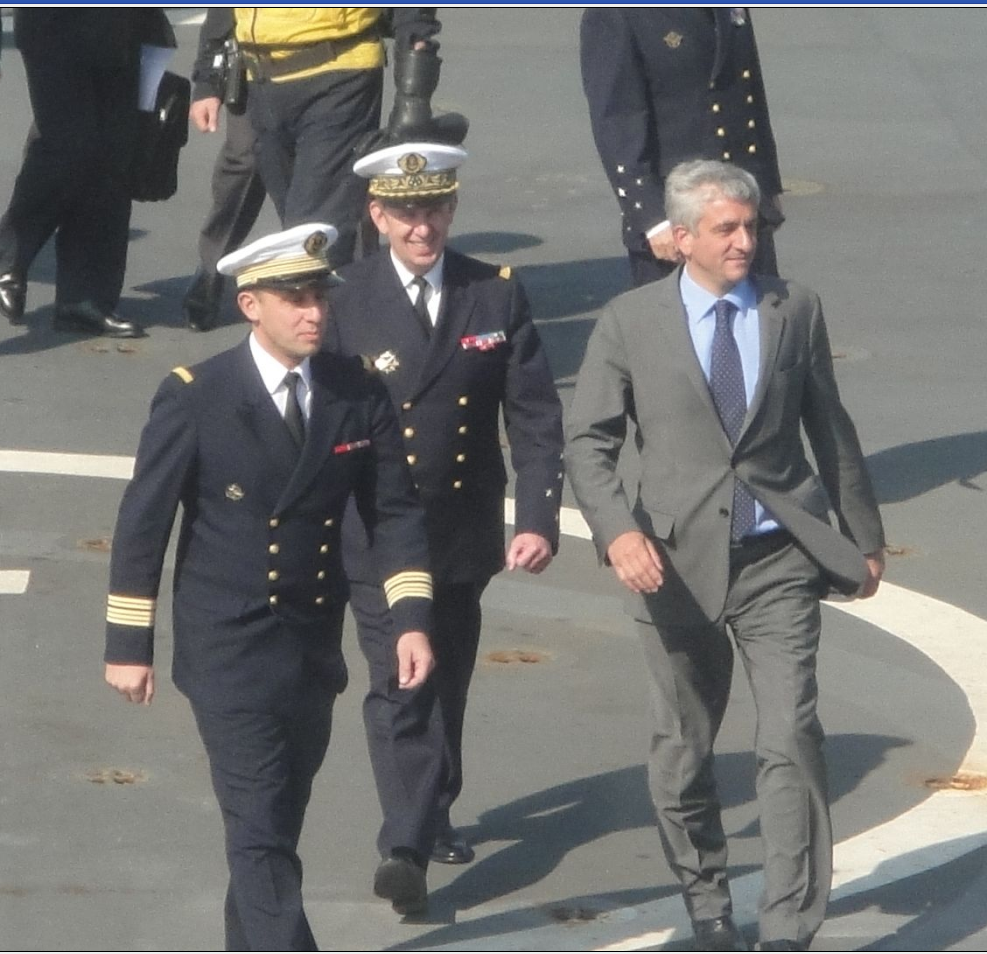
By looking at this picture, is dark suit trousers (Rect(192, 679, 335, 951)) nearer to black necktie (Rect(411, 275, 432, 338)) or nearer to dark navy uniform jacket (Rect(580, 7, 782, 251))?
black necktie (Rect(411, 275, 432, 338))

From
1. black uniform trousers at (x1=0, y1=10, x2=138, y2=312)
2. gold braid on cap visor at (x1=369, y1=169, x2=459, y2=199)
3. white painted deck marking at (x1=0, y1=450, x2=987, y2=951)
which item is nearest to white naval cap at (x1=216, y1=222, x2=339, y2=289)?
gold braid on cap visor at (x1=369, y1=169, x2=459, y2=199)

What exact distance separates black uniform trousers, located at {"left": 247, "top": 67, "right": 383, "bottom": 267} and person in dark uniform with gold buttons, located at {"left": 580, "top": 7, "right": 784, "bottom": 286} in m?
1.45

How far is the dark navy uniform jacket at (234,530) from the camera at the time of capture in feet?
18.4

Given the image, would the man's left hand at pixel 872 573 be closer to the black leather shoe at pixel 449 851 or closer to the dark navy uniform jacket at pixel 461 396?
the dark navy uniform jacket at pixel 461 396

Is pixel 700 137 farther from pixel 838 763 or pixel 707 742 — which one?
pixel 707 742

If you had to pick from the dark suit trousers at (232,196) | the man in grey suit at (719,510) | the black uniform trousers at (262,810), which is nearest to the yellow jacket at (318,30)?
the dark suit trousers at (232,196)

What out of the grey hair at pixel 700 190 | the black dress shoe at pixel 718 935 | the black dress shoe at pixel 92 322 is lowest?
the black dress shoe at pixel 92 322

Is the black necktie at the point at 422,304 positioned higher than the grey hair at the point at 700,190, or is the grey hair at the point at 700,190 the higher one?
the grey hair at the point at 700,190

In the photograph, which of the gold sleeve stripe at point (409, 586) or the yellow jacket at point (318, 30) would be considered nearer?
the gold sleeve stripe at point (409, 586)

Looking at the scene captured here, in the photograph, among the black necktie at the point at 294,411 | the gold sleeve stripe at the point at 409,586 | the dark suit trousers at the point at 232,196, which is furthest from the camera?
the dark suit trousers at the point at 232,196

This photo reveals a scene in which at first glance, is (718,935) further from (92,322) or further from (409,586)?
(92,322)

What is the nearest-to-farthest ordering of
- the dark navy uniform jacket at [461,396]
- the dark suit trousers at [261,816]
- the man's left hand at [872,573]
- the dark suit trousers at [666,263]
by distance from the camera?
the dark suit trousers at [261,816], the man's left hand at [872,573], the dark navy uniform jacket at [461,396], the dark suit trousers at [666,263]

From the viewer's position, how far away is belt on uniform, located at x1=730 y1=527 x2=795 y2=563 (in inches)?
238

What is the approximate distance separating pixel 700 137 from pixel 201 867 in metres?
3.36
